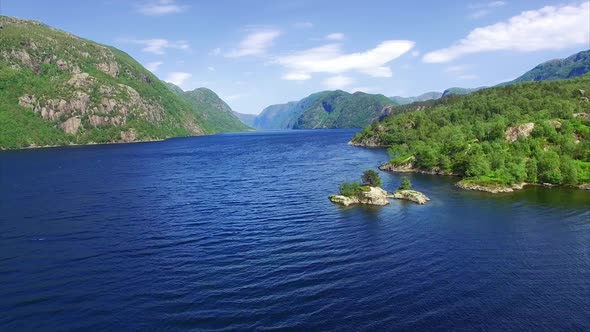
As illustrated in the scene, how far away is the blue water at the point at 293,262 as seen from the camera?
47.3 metres

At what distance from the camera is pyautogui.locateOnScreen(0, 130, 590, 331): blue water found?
47.3m

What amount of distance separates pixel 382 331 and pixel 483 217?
2286 inches

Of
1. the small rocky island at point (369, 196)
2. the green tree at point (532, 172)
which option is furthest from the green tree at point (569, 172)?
the small rocky island at point (369, 196)

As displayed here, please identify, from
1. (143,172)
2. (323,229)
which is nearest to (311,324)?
(323,229)

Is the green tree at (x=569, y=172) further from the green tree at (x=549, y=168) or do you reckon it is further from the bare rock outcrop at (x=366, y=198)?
the bare rock outcrop at (x=366, y=198)

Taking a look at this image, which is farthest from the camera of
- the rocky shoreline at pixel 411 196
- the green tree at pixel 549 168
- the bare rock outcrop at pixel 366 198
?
Answer: the green tree at pixel 549 168

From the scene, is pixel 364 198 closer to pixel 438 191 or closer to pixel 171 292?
pixel 438 191

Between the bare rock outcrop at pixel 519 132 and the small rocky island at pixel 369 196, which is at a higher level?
the bare rock outcrop at pixel 519 132

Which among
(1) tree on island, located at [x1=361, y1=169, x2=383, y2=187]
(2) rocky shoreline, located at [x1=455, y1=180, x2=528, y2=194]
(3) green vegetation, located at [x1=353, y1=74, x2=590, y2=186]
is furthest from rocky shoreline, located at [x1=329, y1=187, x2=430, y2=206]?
(3) green vegetation, located at [x1=353, y1=74, x2=590, y2=186]

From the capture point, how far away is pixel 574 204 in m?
99.5

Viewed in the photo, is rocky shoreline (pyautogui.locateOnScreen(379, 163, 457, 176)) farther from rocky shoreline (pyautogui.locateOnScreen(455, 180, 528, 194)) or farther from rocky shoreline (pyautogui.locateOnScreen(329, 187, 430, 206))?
rocky shoreline (pyautogui.locateOnScreen(329, 187, 430, 206))

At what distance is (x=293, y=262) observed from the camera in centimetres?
6375

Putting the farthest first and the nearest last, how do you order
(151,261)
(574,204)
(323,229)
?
1. (574,204)
2. (323,229)
3. (151,261)

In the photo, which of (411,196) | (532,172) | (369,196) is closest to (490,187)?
(532,172)
